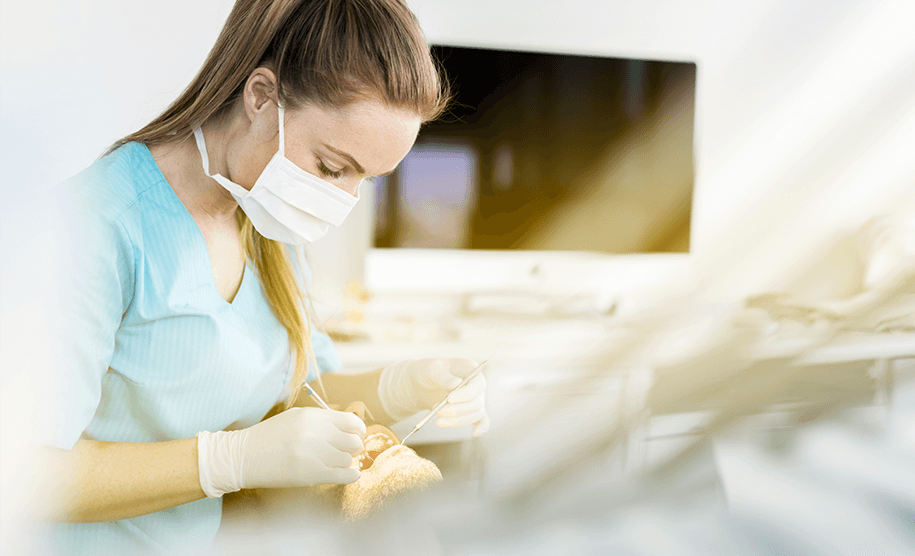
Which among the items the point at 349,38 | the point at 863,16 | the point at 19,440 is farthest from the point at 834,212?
the point at 19,440

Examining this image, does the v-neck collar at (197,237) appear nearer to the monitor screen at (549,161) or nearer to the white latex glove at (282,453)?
the white latex glove at (282,453)

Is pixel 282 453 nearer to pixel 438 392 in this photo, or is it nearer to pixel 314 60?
pixel 438 392

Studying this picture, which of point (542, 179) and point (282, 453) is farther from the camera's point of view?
point (542, 179)

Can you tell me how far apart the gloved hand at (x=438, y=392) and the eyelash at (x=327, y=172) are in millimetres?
238

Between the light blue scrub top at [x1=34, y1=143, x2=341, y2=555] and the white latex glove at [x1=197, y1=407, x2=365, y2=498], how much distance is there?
6 cm

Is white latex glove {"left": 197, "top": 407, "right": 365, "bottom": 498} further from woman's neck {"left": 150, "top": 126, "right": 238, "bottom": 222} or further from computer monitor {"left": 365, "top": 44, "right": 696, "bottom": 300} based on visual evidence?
computer monitor {"left": 365, "top": 44, "right": 696, "bottom": 300}

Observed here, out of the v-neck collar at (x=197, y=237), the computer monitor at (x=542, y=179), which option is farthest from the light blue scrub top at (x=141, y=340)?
the computer monitor at (x=542, y=179)

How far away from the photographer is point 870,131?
0.88m

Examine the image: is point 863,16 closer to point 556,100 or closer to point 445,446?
point 556,100

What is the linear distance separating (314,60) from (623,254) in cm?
84

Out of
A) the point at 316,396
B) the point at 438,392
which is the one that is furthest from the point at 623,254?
the point at 316,396

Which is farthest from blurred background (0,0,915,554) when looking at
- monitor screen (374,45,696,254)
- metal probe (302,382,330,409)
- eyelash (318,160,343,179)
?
eyelash (318,160,343,179)

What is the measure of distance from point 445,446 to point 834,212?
75 centimetres

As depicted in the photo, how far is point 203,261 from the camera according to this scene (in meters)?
0.53
